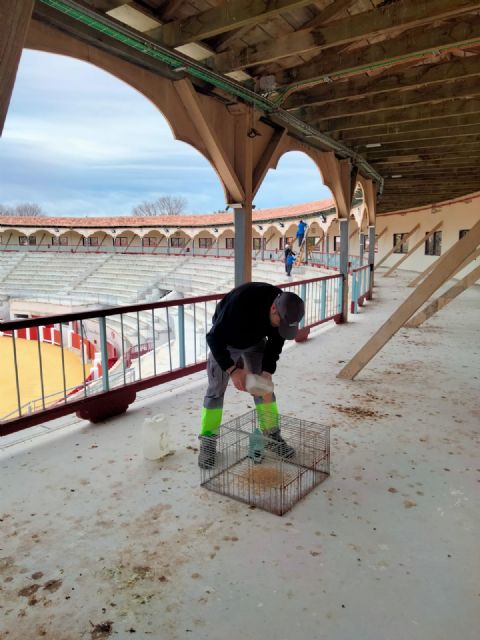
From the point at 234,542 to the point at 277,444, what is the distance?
0.97 meters

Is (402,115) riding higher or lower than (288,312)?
higher

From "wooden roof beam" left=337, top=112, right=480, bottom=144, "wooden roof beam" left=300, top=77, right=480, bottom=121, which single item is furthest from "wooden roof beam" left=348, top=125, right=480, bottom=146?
"wooden roof beam" left=300, top=77, right=480, bottom=121

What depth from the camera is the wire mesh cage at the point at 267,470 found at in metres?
2.68

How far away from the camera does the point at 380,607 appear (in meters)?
1.86

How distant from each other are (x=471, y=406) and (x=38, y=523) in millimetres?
3998

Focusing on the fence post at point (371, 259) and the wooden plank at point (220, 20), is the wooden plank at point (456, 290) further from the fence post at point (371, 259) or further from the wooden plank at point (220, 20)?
the wooden plank at point (220, 20)

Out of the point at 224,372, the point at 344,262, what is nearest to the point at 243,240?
the point at 224,372

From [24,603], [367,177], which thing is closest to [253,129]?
[24,603]

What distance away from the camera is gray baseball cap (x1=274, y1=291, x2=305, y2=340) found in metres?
2.60

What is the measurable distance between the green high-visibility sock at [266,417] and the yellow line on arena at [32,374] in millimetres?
9161

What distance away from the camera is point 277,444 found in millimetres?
3172

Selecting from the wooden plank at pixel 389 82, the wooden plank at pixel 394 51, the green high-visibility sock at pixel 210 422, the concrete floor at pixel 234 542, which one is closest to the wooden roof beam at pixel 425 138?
the wooden plank at pixel 389 82

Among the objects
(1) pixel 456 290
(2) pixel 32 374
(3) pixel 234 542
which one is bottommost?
(2) pixel 32 374

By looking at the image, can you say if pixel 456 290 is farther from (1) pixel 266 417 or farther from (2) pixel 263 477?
(2) pixel 263 477
